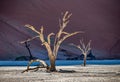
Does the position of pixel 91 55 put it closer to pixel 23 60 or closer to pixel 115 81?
pixel 23 60

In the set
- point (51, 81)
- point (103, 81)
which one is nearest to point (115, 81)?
point (103, 81)

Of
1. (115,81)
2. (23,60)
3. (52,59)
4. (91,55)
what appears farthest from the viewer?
(23,60)

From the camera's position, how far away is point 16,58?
54.5 meters

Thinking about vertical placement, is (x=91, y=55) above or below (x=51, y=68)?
above

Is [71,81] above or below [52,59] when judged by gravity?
below

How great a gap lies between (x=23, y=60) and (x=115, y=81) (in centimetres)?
4767

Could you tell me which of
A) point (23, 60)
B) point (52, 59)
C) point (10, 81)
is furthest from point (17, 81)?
point (23, 60)

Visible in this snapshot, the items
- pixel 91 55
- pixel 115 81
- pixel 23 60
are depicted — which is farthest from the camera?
pixel 23 60

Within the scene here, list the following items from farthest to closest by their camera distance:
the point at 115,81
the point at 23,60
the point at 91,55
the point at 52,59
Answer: the point at 23,60
the point at 91,55
the point at 52,59
the point at 115,81

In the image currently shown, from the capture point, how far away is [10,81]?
10.3 m

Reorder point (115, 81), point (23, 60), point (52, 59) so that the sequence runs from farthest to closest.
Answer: point (23, 60)
point (52, 59)
point (115, 81)

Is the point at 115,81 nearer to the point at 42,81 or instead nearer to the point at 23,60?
the point at 42,81

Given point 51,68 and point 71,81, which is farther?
point 51,68

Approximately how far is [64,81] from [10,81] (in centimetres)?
182
